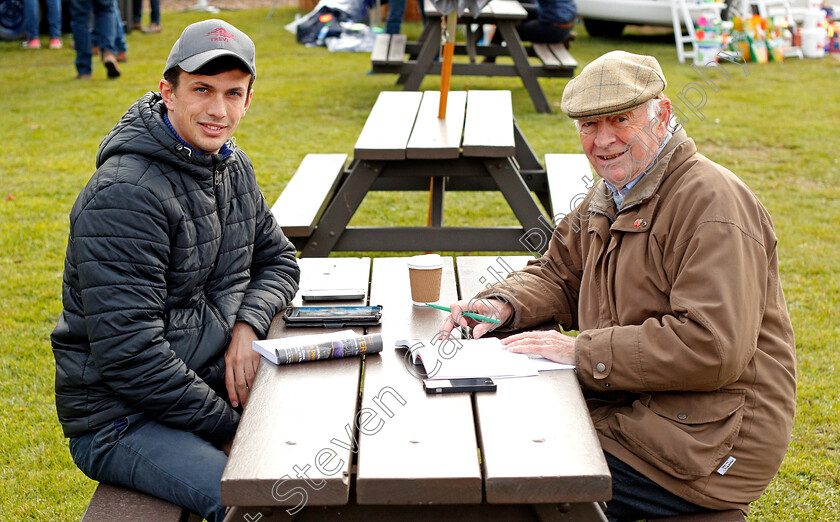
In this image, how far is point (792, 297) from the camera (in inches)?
203

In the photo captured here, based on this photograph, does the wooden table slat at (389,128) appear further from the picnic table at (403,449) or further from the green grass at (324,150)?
the picnic table at (403,449)

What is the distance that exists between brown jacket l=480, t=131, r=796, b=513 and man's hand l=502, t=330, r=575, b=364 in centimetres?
7

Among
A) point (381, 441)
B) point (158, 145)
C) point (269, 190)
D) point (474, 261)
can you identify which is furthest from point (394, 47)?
point (381, 441)

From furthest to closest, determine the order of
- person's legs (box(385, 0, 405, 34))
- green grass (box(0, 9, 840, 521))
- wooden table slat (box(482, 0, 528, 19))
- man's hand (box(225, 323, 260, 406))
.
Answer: person's legs (box(385, 0, 405, 34)), wooden table slat (box(482, 0, 528, 19)), green grass (box(0, 9, 840, 521)), man's hand (box(225, 323, 260, 406))

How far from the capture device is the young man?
93.7 inches

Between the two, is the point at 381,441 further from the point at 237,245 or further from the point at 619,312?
the point at 237,245

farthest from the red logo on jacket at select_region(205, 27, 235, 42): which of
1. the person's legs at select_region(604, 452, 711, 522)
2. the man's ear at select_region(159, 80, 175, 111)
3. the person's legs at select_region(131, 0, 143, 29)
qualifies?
the person's legs at select_region(131, 0, 143, 29)

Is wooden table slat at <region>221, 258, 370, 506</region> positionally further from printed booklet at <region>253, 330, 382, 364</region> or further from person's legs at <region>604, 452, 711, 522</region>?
person's legs at <region>604, 452, 711, 522</region>

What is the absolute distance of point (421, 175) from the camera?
179 inches

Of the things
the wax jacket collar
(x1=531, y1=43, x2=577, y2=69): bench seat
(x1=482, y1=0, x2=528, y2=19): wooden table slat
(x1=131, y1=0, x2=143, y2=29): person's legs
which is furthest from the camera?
(x1=131, y1=0, x2=143, y2=29): person's legs

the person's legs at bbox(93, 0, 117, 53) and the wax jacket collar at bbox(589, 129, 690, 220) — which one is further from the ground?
the wax jacket collar at bbox(589, 129, 690, 220)

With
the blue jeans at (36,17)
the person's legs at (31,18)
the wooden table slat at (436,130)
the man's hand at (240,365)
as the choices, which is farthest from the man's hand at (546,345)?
the person's legs at (31,18)

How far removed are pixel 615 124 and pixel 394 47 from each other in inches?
306

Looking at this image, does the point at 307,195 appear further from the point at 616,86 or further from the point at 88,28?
the point at 88,28
